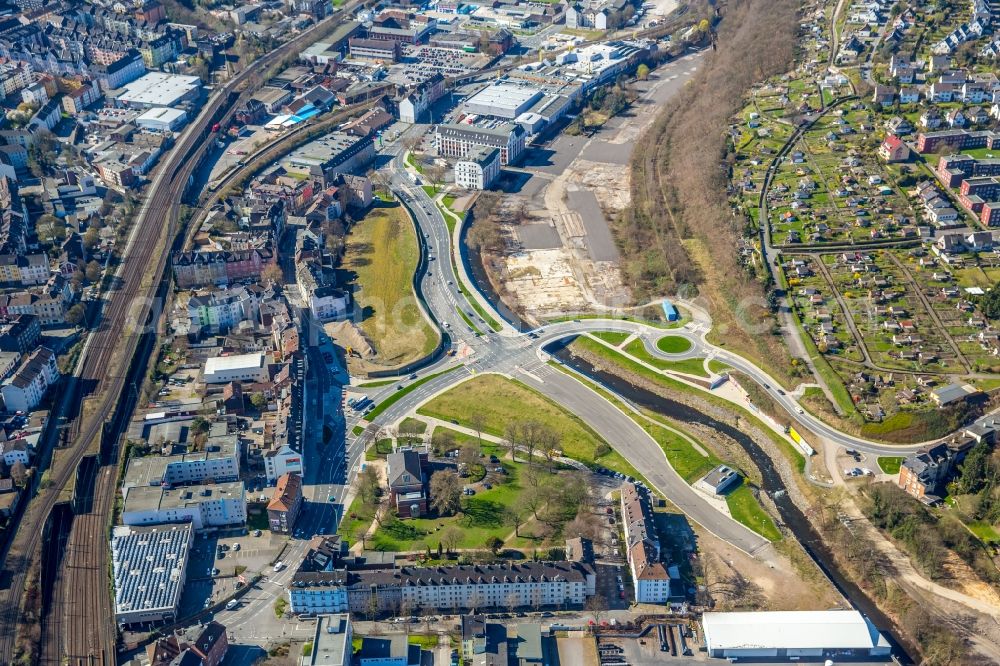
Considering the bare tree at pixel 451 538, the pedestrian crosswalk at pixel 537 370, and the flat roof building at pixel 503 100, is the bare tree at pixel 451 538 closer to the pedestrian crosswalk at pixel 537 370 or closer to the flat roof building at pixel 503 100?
the pedestrian crosswalk at pixel 537 370

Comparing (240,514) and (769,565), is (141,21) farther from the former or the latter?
(769,565)

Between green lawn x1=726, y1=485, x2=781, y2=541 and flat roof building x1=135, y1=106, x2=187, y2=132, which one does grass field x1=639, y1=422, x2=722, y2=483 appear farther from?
flat roof building x1=135, y1=106, x2=187, y2=132

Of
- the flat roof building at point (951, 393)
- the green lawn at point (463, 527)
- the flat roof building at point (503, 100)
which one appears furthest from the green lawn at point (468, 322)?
the flat roof building at point (503, 100)

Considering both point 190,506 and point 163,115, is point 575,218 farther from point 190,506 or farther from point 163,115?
point 190,506

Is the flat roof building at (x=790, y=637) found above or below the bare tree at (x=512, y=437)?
below

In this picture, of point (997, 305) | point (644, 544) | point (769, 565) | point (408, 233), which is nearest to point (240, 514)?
point (644, 544)

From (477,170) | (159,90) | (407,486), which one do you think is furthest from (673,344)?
(159,90)
